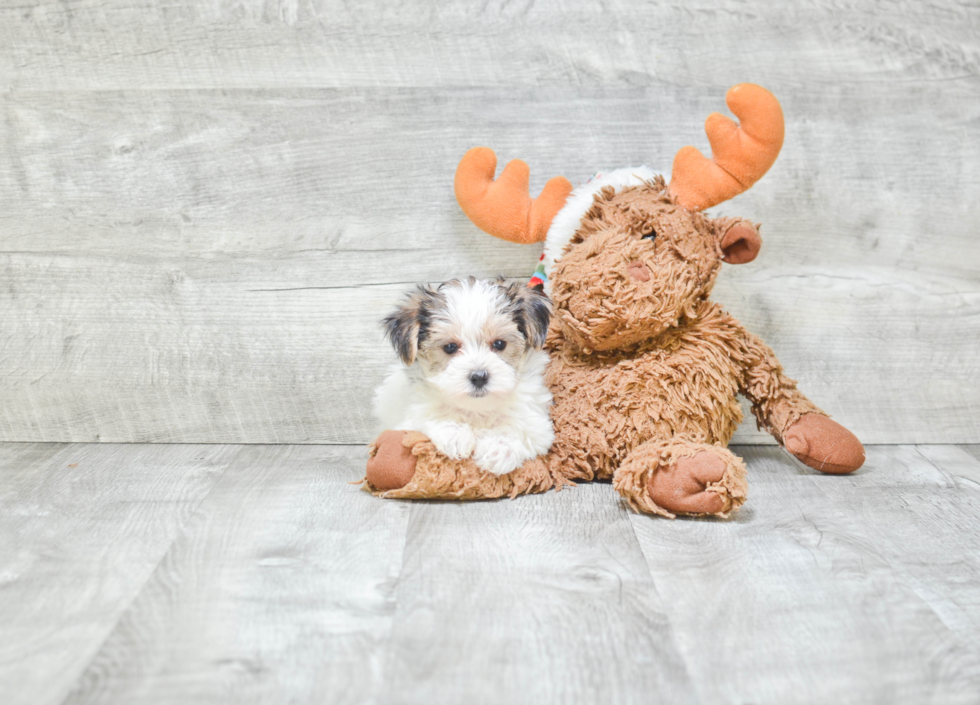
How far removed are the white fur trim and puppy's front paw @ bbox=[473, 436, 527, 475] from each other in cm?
30

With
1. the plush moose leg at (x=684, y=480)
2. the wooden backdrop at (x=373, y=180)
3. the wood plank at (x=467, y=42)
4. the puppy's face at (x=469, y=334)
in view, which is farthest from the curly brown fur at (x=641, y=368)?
the wood plank at (x=467, y=42)

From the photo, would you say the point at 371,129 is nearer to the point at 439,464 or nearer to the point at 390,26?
the point at 390,26

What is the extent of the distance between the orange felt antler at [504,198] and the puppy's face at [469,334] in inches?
7.6

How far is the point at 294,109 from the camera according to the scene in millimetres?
1695

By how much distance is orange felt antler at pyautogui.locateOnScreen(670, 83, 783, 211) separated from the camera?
1384 millimetres

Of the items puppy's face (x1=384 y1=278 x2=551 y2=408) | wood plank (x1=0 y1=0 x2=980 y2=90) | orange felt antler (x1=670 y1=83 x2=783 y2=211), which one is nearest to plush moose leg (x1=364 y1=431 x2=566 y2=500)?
puppy's face (x1=384 y1=278 x2=551 y2=408)

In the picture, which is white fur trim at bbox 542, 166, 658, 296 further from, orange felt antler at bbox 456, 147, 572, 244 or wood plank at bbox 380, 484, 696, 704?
wood plank at bbox 380, 484, 696, 704

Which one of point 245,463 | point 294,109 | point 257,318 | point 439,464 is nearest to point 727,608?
point 439,464

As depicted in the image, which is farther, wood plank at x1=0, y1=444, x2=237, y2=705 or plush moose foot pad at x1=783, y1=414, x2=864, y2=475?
plush moose foot pad at x1=783, y1=414, x2=864, y2=475

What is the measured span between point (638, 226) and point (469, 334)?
0.38 meters

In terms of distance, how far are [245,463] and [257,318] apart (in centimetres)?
32

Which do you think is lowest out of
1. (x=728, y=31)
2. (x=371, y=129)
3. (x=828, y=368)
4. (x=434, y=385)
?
(x=828, y=368)

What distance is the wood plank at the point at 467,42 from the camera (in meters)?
1.67

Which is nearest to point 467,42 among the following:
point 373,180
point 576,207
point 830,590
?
point 373,180
